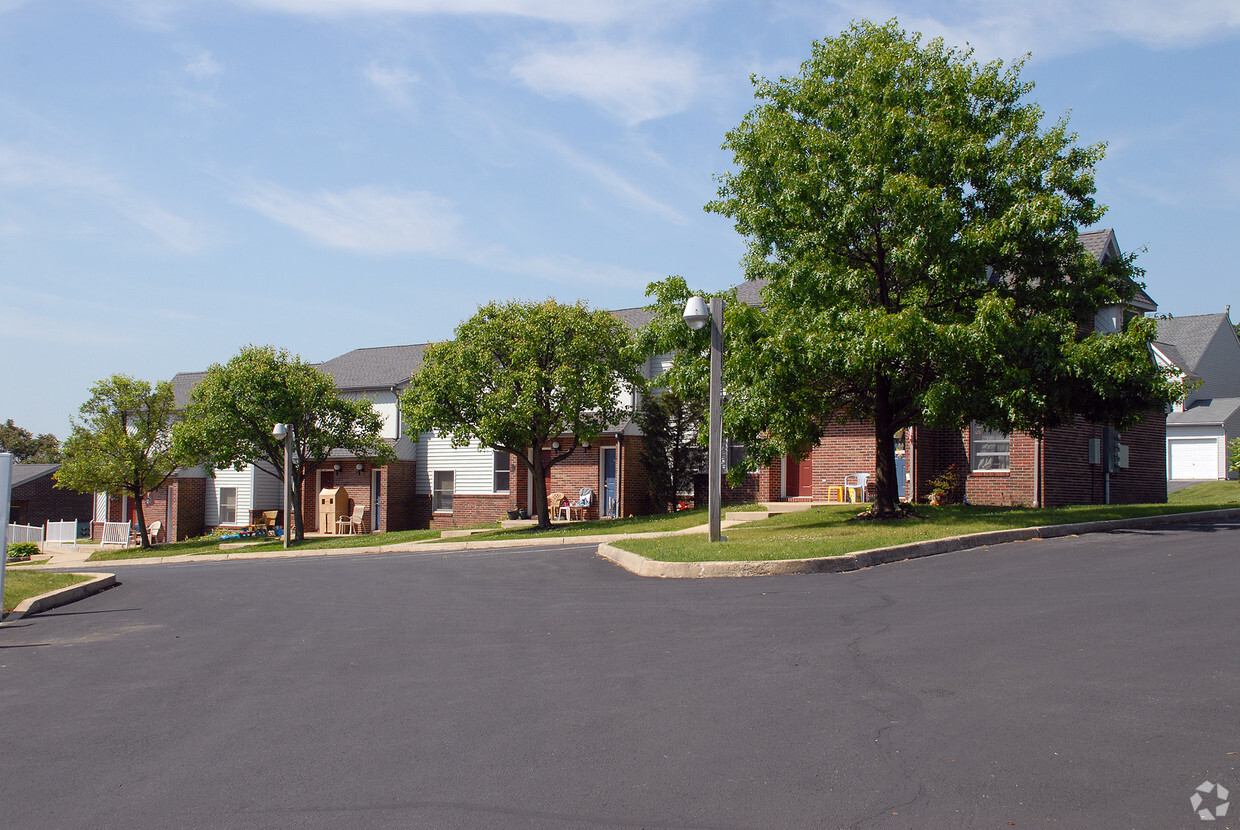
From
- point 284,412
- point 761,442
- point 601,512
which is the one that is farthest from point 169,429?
point 761,442

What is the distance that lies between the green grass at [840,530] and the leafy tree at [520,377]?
633 cm

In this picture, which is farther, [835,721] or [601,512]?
[601,512]

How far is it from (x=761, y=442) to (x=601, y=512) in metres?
13.5

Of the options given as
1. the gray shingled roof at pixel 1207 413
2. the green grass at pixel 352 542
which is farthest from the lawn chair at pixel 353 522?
the gray shingled roof at pixel 1207 413

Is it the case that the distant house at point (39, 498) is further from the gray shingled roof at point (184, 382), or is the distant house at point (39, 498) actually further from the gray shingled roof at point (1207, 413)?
the gray shingled roof at point (1207, 413)

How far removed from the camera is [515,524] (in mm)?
31875

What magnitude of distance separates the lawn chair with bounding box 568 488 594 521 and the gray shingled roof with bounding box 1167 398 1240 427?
29658mm

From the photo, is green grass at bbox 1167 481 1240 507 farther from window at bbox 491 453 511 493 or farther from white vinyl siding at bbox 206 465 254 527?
white vinyl siding at bbox 206 465 254 527

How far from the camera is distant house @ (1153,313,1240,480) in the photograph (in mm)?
44406

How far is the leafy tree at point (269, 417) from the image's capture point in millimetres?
30844


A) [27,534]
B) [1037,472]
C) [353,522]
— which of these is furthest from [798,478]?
[27,534]

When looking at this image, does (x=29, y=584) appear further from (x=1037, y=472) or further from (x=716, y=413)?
(x=1037, y=472)

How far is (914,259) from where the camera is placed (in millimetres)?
17359

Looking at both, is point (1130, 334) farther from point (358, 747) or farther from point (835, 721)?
point (358, 747)
